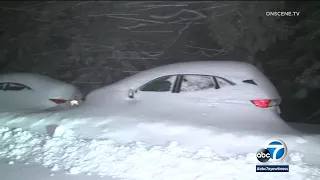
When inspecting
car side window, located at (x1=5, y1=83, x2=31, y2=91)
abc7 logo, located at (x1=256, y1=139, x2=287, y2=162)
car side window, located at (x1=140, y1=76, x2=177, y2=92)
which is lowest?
abc7 logo, located at (x1=256, y1=139, x2=287, y2=162)

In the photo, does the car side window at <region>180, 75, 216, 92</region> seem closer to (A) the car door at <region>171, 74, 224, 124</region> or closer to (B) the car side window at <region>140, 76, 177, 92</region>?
(A) the car door at <region>171, 74, 224, 124</region>

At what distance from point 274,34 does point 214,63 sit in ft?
3.83

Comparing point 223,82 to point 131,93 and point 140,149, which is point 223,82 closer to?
point 131,93

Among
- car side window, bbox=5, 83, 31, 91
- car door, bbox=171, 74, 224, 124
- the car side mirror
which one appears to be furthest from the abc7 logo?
car side window, bbox=5, 83, 31, 91

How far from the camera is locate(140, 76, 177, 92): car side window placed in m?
4.55

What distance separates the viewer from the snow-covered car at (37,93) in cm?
512

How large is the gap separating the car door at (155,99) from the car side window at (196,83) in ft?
0.49

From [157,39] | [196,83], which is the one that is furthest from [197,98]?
[157,39]

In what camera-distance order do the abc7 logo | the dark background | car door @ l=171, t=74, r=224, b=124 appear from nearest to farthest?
the abc7 logo < car door @ l=171, t=74, r=224, b=124 < the dark background

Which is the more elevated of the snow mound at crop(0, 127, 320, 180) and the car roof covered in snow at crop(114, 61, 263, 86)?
the car roof covered in snow at crop(114, 61, 263, 86)

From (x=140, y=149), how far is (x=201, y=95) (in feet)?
3.65

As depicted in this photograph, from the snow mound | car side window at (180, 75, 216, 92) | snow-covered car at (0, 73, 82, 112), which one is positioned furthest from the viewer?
snow-covered car at (0, 73, 82, 112)

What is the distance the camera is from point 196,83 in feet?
14.6

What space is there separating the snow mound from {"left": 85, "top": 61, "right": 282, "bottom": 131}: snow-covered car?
0.58 m
